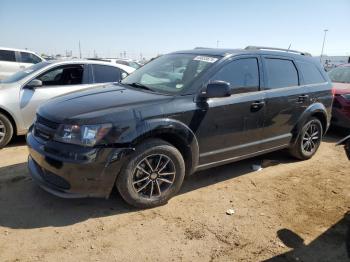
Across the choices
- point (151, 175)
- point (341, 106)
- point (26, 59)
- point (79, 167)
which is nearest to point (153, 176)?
point (151, 175)

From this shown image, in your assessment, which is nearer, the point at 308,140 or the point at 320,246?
the point at 320,246

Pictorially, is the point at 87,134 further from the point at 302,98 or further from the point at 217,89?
the point at 302,98

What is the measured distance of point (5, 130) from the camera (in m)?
5.87

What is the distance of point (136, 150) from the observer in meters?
3.67

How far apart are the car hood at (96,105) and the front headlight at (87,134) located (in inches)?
2.4

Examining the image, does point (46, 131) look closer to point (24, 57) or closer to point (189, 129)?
point (189, 129)

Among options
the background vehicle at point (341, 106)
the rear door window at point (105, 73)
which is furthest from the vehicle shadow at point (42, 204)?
the background vehicle at point (341, 106)

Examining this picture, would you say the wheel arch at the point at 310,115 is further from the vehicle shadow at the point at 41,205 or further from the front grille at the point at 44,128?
the front grille at the point at 44,128

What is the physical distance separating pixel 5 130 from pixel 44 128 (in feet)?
8.31

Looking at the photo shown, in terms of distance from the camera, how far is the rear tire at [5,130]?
5.84 metres

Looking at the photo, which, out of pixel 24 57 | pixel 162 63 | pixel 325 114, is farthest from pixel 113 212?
pixel 24 57

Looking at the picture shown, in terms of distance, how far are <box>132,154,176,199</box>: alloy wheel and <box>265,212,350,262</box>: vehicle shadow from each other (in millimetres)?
1348

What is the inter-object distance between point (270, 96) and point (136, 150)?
2.21 metres

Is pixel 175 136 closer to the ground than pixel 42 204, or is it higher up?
higher up
